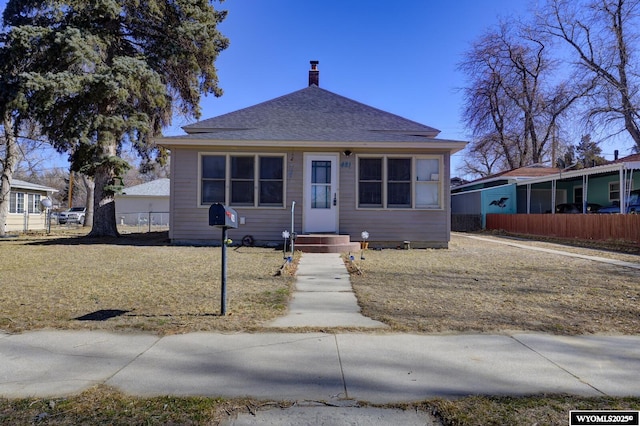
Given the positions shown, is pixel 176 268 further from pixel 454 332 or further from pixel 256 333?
pixel 454 332

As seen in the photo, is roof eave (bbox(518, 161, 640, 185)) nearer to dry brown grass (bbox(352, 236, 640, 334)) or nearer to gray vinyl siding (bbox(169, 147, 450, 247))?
dry brown grass (bbox(352, 236, 640, 334))

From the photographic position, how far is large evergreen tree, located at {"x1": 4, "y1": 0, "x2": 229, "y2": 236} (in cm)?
1263

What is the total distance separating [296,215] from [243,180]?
196 cm

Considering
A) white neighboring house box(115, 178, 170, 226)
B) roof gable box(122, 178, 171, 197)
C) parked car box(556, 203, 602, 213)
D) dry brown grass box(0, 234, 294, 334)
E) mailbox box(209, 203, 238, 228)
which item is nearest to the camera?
mailbox box(209, 203, 238, 228)

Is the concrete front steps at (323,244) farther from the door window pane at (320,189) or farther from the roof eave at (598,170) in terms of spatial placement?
the roof eave at (598,170)

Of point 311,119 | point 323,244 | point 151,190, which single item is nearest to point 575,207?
point 311,119

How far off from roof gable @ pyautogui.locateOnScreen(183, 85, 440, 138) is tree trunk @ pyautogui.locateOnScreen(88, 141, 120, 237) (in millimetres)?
3699

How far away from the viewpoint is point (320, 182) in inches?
479

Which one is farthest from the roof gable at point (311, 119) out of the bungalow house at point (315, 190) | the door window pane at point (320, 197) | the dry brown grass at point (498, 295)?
the dry brown grass at point (498, 295)

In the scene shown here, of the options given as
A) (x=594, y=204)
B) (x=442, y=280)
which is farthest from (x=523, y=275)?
(x=594, y=204)

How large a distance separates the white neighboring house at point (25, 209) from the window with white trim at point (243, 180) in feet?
56.7

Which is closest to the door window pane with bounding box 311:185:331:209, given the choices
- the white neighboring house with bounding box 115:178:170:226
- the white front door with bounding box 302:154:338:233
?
the white front door with bounding box 302:154:338:233

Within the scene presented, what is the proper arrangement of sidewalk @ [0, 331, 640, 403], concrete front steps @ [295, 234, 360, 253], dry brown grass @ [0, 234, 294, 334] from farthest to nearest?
concrete front steps @ [295, 234, 360, 253]
dry brown grass @ [0, 234, 294, 334]
sidewalk @ [0, 331, 640, 403]

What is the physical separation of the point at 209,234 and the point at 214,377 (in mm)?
9382
